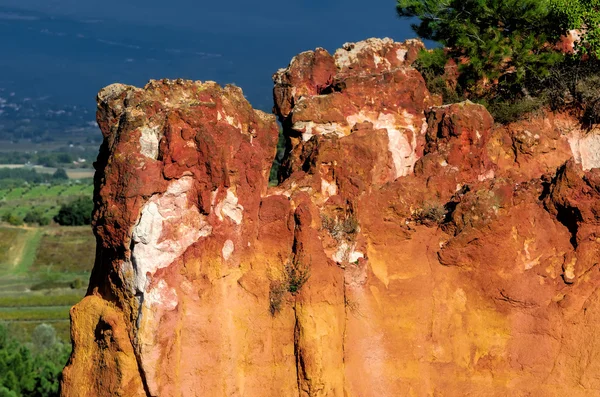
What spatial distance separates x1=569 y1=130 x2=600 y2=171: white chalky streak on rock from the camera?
15773 mm

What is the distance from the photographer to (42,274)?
83688 millimetres

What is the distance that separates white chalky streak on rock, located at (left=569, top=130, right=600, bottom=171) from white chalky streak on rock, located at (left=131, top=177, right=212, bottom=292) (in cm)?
798

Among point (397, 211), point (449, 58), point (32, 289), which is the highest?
point (449, 58)

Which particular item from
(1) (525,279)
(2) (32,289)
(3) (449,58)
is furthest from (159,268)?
(2) (32,289)

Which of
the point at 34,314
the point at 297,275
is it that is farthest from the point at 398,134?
the point at 34,314

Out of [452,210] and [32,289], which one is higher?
[452,210]

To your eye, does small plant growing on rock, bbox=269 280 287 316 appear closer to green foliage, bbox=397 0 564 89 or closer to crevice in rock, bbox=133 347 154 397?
crevice in rock, bbox=133 347 154 397

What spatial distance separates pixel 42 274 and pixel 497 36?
72450 mm

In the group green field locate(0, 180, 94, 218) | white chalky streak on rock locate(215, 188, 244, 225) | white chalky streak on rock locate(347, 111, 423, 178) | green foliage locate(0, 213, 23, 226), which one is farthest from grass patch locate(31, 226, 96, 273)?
white chalky streak on rock locate(215, 188, 244, 225)

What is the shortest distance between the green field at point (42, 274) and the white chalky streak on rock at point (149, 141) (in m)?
47.2

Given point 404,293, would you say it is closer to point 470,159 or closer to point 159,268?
point 470,159

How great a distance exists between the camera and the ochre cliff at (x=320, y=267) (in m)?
11.6

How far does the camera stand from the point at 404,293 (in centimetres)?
1280

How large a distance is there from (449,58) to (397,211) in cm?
784
